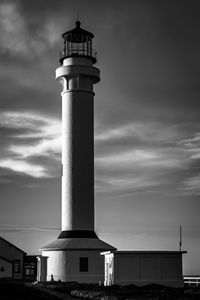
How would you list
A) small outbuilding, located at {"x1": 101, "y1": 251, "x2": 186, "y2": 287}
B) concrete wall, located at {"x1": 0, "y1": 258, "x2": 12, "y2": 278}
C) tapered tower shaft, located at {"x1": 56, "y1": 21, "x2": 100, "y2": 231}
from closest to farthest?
small outbuilding, located at {"x1": 101, "y1": 251, "x2": 186, "y2": 287} → tapered tower shaft, located at {"x1": 56, "y1": 21, "x2": 100, "y2": 231} → concrete wall, located at {"x1": 0, "y1": 258, "x2": 12, "y2": 278}

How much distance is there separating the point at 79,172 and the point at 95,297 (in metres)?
20.0

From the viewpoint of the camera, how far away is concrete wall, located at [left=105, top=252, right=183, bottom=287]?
46.8 meters

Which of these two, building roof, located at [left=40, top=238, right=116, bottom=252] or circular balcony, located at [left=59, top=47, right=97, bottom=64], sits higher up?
circular balcony, located at [left=59, top=47, right=97, bottom=64]

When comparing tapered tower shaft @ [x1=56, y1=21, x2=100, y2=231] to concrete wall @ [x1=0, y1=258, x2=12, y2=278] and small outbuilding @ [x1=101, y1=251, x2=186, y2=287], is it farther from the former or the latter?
concrete wall @ [x1=0, y1=258, x2=12, y2=278]

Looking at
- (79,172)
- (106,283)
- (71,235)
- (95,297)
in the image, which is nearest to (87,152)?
(79,172)

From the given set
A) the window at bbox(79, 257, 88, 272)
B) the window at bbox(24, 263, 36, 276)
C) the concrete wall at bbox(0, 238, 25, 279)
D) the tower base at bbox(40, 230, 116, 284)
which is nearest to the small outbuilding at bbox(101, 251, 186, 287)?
the tower base at bbox(40, 230, 116, 284)

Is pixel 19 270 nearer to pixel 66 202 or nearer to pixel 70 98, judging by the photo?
pixel 66 202

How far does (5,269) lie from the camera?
66625mm

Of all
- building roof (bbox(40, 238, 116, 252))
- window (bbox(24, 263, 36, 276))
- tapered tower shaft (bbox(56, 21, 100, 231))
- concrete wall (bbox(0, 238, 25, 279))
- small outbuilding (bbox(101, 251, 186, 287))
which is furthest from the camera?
window (bbox(24, 263, 36, 276))

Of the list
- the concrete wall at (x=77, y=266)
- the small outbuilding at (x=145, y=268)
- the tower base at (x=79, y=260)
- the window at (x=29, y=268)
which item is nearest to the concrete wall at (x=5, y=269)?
the window at (x=29, y=268)

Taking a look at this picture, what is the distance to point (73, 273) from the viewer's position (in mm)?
51562

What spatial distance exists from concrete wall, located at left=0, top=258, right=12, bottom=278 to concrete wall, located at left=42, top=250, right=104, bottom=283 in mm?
15629

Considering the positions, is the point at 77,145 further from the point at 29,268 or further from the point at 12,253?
the point at 29,268

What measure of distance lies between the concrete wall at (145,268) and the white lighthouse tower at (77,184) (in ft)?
13.5
